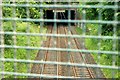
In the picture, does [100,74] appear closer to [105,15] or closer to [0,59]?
[105,15]

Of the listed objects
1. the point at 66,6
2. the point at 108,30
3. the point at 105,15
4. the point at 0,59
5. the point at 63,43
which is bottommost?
the point at 63,43

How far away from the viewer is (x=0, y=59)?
7.03 feet

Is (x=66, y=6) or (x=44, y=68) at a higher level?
(x=66, y=6)

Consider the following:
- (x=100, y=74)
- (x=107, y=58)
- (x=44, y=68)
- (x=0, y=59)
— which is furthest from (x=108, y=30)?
(x=0, y=59)

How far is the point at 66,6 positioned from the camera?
74.5 inches

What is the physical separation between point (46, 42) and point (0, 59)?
1382cm

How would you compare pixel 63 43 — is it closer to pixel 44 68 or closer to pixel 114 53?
pixel 44 68

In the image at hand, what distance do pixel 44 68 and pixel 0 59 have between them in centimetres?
815

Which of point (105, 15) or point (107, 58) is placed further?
point (107, 58)

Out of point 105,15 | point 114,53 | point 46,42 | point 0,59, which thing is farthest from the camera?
point 46,42

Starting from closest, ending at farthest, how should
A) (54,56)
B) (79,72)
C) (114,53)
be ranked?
(114,53) < (79,72) < (54,56)

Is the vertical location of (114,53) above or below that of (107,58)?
above

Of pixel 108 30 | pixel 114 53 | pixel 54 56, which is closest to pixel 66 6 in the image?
pixel 114 53

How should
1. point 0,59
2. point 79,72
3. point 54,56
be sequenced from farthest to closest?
point 54,56, point 79,72, point 0,59
